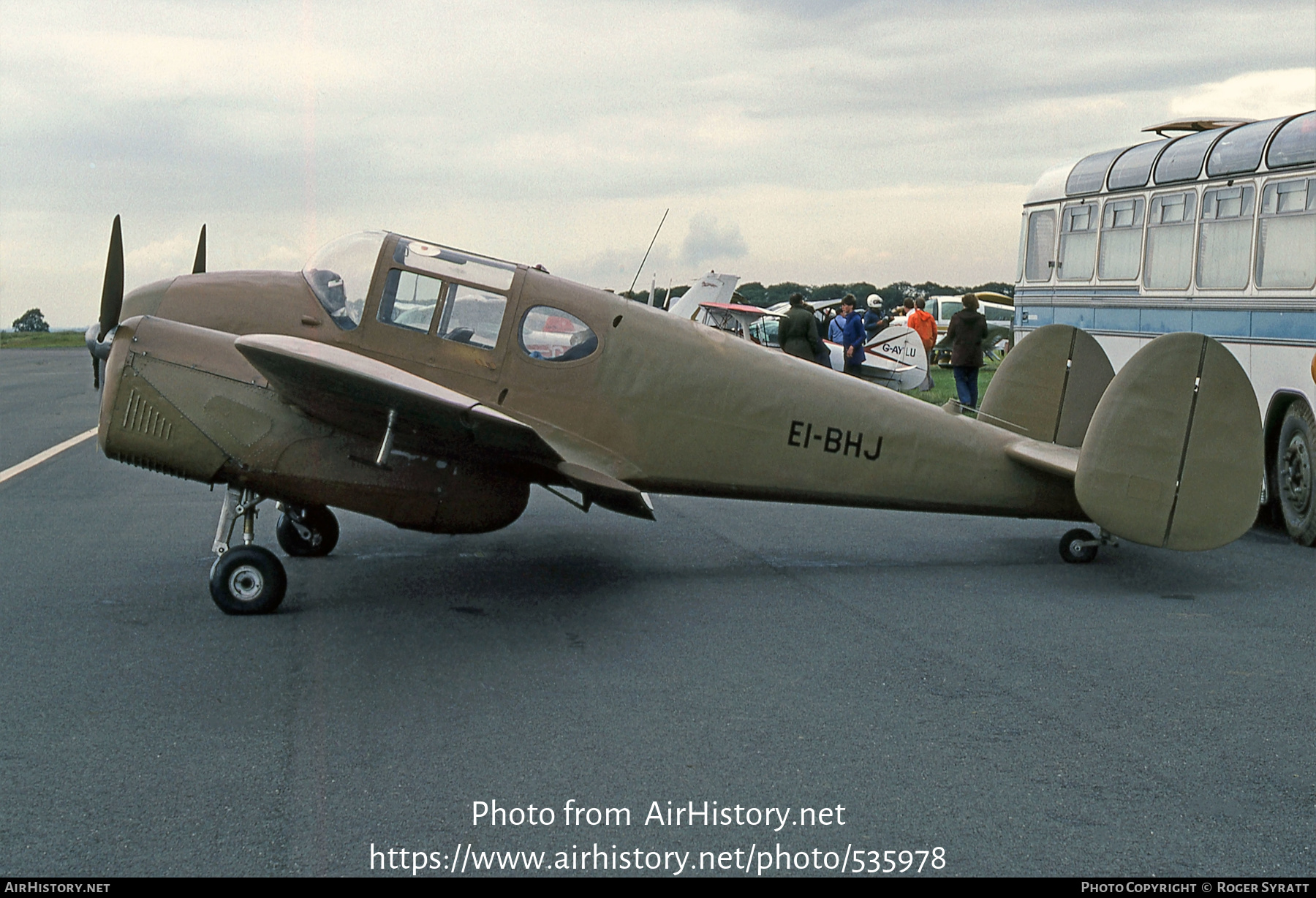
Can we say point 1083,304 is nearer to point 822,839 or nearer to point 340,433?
point 340,433

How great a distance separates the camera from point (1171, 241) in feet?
35.7

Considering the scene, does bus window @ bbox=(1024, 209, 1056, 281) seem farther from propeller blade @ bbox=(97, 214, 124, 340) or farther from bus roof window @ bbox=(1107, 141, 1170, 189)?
propeller blade @ bbox=(97, 214, 124, 340)

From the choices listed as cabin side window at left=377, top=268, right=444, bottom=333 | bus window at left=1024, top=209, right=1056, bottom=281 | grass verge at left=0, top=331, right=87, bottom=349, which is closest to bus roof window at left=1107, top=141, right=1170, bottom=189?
bus window at left=1024, top=209, right=1056, bottom=281

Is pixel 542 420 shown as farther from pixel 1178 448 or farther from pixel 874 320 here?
pixel 874 320

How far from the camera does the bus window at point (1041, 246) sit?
1304cm

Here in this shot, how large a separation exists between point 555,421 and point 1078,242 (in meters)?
7.74

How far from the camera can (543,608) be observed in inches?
269

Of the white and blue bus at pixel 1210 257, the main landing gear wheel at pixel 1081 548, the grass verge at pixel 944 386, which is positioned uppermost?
the white and blue bus at pixel 1210 257

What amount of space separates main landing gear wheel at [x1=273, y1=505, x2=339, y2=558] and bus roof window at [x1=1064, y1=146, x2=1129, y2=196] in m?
8.78

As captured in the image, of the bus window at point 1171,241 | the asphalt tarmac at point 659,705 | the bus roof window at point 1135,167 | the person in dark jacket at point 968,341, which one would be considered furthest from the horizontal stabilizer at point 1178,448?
the person in dark jacket at point 968,341

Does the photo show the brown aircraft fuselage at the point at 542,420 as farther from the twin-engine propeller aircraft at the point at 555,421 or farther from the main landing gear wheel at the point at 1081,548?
the main landing gear wheel at the point at 1081,548

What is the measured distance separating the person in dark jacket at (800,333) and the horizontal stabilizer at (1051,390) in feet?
31.2

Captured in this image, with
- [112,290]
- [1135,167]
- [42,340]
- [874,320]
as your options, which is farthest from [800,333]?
Answer: [42,340]
